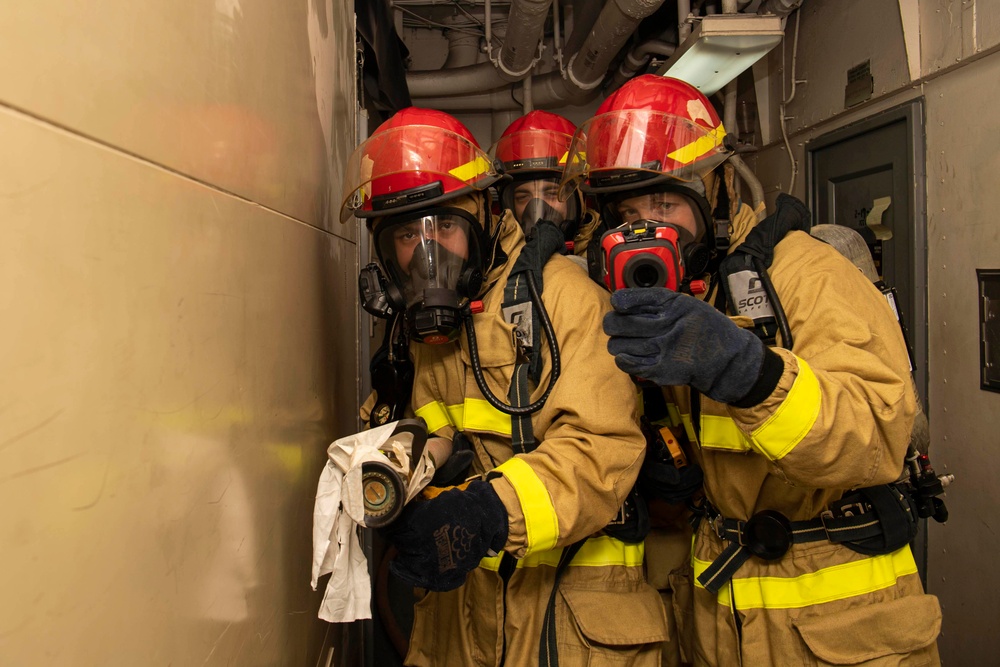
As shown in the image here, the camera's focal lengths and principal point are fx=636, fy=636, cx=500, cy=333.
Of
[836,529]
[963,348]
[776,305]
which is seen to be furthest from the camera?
[963,348]

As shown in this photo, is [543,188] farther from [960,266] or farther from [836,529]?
[836,529]

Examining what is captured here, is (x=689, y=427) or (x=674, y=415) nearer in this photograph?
(x=689, y=427)

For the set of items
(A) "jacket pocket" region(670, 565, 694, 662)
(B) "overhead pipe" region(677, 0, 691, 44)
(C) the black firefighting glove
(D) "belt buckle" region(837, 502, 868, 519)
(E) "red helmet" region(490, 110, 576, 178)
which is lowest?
(A) "jacket pocket" region(670, 565, 694, 662)

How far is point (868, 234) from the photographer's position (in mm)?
3221

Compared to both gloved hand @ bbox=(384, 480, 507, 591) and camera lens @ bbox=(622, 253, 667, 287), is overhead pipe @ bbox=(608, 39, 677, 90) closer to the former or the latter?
camera lens @ bbox=(622, 253, 667, 287)

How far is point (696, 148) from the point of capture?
1.69 metres

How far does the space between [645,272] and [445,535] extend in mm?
680

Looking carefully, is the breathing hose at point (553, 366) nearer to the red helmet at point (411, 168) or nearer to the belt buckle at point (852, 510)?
the red helmet at point (411, 168)

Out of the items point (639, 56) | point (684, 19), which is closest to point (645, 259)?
point (684, 19)

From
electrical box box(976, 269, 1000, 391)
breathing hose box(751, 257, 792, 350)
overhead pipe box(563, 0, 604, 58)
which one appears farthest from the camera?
overhead pipe box(563, 0, 604, 58)

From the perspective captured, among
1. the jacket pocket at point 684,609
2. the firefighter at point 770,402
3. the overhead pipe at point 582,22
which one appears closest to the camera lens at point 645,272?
the firefighter at point 770,402

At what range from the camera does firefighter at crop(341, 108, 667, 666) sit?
142cm

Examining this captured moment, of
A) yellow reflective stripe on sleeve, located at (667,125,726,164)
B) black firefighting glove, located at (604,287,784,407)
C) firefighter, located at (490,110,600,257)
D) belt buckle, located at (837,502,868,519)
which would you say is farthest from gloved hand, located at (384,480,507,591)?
firefighter, located at (490,110,600,257)

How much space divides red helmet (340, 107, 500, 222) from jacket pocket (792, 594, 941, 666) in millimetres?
1395
